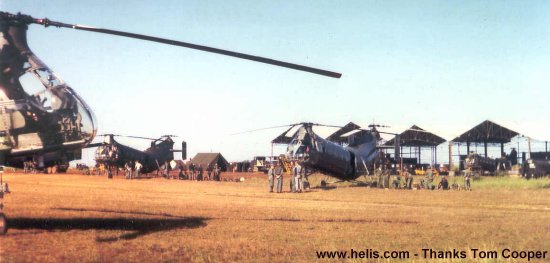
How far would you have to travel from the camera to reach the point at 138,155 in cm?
5206

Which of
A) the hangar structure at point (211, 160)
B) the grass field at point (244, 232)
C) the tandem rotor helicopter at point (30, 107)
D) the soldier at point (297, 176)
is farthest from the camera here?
the hangar structure at point (211, 160)

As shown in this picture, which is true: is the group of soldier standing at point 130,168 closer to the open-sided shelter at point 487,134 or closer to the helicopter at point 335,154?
the helicopter at point 335,154

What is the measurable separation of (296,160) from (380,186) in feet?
26.8

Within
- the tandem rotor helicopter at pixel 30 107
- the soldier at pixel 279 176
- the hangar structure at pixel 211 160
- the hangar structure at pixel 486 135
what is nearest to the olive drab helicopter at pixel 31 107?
the tandem rotor helicopter at pixel 30 107

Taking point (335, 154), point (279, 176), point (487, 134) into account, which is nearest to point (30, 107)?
point (279, 176)

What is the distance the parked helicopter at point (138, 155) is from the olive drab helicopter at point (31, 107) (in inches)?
1239

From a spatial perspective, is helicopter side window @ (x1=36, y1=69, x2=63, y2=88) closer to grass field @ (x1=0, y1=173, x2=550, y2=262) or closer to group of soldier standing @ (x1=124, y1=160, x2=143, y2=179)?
grass field @ (x1=0, y1=173, x2=550, y2=262)

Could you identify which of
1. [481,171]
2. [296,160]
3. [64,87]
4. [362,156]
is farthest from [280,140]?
[64,87]

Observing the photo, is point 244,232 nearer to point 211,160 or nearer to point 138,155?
point 138,155

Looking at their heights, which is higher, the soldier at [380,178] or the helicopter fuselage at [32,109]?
the helicopter fuselage at [32,109]

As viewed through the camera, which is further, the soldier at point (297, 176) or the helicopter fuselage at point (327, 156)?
the helicopter fuselage at point (327, 156)

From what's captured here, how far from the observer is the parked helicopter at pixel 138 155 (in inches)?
1841

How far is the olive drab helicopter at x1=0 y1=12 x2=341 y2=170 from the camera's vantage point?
9.23 m

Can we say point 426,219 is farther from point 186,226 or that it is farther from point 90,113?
point 90,113
